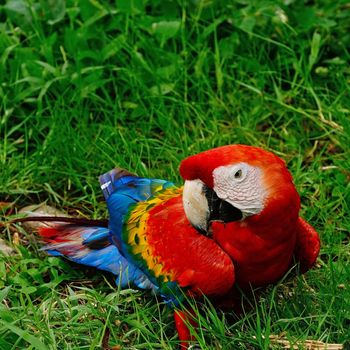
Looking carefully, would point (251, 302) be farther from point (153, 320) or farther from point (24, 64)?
point (24, 64)

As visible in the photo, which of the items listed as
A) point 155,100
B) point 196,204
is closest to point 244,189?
point 196,204

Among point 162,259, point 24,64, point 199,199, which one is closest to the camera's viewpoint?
point 199,199

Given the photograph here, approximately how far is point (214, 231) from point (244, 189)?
18 cm

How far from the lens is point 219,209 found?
7.20 feet

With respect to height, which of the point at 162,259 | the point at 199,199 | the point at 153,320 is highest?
the point at 199,199

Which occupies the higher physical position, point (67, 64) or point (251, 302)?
point (67, 64)

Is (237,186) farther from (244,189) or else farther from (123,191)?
(123,191)

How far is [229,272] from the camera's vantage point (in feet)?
7.27

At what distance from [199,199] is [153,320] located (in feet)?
1.43

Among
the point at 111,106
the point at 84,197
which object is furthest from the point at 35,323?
the point at 111,106

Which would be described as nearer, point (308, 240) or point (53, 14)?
point (308, 240)

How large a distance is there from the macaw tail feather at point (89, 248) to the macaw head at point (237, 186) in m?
0.40

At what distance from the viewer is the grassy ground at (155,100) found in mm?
2818

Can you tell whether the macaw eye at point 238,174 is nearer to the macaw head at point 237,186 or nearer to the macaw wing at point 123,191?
the macaw head at point 237,186
